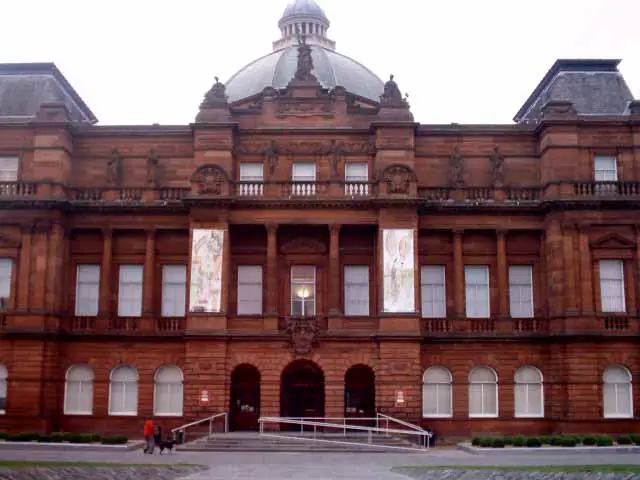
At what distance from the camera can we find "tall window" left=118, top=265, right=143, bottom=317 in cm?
4912

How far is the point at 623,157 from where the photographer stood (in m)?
48.9

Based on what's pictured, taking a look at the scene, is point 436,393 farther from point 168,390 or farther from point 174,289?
point 174,289

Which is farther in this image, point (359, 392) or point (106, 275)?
point (106, 275)

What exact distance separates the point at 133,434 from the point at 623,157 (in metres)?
29.9

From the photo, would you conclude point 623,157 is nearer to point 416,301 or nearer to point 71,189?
point 416,301

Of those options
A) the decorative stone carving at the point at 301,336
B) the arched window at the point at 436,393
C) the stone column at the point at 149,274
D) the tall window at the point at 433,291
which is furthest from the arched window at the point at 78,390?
the tall window at the point at 433,291

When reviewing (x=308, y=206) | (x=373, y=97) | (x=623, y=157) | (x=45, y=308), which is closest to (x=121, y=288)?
(x=45, y=308)

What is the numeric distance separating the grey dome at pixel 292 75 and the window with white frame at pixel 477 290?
55.7 ft

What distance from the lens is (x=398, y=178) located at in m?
46.9

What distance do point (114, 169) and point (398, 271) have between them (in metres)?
16.7

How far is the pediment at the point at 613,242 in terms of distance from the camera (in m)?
47.5

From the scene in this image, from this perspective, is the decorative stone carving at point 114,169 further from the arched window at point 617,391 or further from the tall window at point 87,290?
the arched window at point 617,391

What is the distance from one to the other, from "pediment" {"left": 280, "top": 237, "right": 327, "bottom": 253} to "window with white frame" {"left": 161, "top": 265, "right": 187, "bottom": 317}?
18.8ft

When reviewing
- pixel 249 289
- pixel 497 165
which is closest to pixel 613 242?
pixel 497 165
